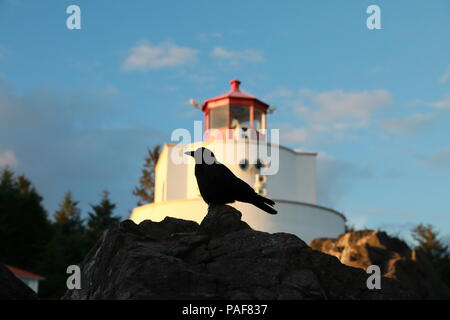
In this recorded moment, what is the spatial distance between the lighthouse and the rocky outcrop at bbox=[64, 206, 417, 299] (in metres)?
19.4

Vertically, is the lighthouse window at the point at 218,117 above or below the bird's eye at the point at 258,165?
above

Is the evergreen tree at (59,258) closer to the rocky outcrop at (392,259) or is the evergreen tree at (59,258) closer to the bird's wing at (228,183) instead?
the rocky outcrop at (392,259)

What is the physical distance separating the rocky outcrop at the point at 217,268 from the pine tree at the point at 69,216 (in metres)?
41.1

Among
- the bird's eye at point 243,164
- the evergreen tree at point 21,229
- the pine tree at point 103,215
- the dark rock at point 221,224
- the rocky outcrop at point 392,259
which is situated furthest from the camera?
the pine tree at point 103,215

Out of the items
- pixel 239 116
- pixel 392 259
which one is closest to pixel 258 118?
pixel 239 116

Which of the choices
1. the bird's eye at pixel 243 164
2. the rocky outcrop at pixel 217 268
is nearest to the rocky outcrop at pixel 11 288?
the rocky outcrop at pixel 217 268

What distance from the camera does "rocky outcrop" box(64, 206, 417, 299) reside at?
5074 mm

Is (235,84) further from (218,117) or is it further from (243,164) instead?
(243,164)

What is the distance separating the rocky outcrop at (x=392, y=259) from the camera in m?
18.4

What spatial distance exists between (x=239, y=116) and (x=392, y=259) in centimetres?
1547

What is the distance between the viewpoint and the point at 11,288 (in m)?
8.21

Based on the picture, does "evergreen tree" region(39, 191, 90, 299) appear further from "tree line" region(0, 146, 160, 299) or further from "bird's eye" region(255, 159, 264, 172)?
"bird's eye" region(255, 159, 264, 172)
